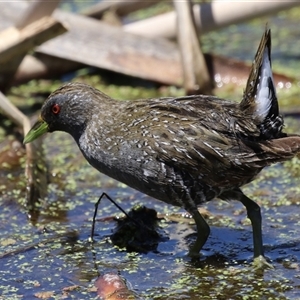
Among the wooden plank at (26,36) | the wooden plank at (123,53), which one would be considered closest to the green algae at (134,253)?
the wooden plank at (26,36)

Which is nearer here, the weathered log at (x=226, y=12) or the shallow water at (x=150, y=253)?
the shallow water at (x=150, y=253)

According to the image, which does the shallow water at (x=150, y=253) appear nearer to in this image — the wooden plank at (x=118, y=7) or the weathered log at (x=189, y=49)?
the weathered log at (x=189, y=49)

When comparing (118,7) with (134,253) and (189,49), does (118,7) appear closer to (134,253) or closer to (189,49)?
(189,49)

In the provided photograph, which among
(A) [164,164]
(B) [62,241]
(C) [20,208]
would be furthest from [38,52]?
(A) [164,164]

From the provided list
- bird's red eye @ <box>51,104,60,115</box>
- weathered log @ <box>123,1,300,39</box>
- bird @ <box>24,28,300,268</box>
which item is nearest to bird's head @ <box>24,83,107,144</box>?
bird's red eye @ <box>51,104,60,115</box>

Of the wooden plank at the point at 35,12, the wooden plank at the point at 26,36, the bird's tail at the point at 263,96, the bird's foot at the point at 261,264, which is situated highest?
the wooden plank at the point at 35,12

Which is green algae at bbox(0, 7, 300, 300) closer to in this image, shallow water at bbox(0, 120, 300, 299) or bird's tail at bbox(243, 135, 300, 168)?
shallow water at bbox(0, 120, 300, 299)

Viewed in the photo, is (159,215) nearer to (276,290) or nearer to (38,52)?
(276,290)

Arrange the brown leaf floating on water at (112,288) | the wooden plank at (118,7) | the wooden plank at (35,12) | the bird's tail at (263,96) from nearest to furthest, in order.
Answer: the brown leaf floating on water at (112,288) → the bird's tail at (263,96) → the wooden plank at (35,12) → the wooden plank at (118,7)
